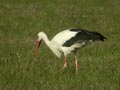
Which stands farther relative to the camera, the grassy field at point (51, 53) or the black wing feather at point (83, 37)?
the black wing feather at point (83, 37)

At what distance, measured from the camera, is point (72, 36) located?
40.1 ft

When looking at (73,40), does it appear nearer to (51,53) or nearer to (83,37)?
(83,37)

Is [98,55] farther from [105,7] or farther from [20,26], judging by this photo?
[105,7]

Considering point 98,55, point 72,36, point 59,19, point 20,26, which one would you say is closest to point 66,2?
point 59,19

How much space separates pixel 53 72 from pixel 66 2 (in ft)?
63.8

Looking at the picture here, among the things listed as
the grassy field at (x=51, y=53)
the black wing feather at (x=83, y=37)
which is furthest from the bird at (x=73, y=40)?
the grassy field at (x=51, y=53)

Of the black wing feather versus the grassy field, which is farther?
the black wing feather

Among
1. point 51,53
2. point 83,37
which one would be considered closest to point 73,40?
point 83,37

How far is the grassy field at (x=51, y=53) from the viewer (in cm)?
1052

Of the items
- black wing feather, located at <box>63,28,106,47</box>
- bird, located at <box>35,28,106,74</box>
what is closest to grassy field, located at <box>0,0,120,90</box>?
bird, located at <box>35,28,106,74</box>

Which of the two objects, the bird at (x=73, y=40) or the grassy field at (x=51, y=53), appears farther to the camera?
the bird at (x=73, y=40)

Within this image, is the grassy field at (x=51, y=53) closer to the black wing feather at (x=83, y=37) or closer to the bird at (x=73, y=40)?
the bird at (x=73, y=40)

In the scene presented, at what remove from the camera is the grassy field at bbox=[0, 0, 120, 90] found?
34.5 ft

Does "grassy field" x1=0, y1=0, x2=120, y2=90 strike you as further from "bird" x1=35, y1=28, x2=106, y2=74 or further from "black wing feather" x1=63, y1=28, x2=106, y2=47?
"black wing feather" x1=63, y1=28, x2=106, y2=47
